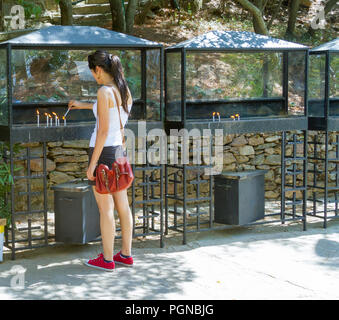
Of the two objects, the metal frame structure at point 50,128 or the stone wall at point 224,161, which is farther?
the stone wall at point 224,161

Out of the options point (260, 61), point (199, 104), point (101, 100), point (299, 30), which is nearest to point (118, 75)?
point (101, 100)

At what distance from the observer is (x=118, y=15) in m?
10.5

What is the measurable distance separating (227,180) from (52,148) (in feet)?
7.70

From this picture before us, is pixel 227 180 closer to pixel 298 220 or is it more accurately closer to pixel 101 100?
pixel 298 220

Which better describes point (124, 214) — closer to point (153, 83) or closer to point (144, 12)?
point (153, 83)

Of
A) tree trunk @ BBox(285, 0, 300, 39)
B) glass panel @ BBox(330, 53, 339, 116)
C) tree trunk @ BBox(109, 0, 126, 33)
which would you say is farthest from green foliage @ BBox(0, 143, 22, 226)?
tree trunk @ BBox(285, 0, 300, 39)

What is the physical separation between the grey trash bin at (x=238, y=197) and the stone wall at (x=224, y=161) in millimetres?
1184

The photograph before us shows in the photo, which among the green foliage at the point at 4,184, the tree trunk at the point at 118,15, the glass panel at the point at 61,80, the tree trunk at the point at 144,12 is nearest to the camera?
the green foliage at the point at 4,184

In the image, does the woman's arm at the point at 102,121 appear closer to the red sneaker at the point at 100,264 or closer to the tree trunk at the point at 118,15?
the red sneaker at the point at 100,264

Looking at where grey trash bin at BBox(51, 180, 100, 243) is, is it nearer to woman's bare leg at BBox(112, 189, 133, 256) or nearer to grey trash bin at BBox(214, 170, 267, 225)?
woman's bare leg at BBox(112, 189, 133, 256)

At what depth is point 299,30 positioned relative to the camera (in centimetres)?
1318

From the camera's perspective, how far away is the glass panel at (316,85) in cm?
742

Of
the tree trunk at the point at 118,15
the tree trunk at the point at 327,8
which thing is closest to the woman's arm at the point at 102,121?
the tree trunk at the point at 118,15

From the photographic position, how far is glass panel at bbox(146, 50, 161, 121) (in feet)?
21.4
